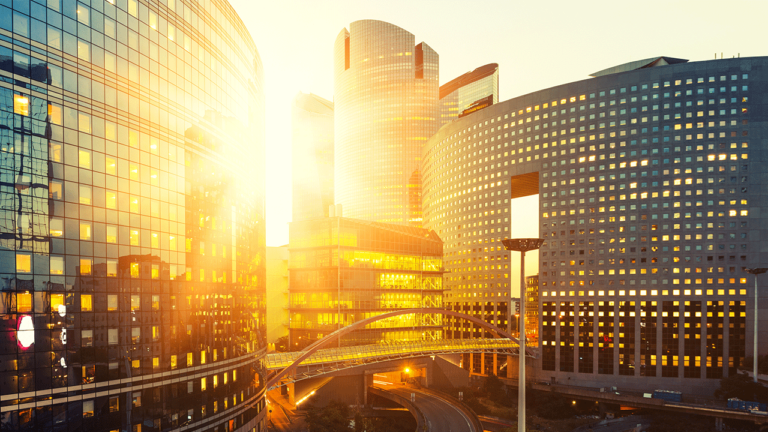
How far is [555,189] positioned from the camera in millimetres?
110188

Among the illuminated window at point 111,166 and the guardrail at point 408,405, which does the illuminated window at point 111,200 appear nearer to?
the illuminated window at point 111,166

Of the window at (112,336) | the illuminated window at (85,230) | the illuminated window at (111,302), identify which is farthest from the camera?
the illuminated window at (111,302)

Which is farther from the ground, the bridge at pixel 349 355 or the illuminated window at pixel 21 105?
the illuminated window at pixel 21 105

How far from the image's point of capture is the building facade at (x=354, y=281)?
84.7 m

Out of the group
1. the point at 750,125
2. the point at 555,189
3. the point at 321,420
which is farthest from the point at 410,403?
the point at 750,125

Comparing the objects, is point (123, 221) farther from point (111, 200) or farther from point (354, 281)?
point (354, 281)

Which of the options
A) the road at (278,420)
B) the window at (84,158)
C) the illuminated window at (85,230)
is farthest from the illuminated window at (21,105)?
the road at (278,420)

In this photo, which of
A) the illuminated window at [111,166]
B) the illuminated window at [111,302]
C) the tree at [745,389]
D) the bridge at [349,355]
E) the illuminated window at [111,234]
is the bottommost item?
the tree at [745,389]

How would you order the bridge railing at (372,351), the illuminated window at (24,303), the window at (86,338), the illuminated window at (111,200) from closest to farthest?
the illuminated window at (24,303)
the window at (86,338)
the illuminated window at (111,200)
the bridge railing at (372,351)

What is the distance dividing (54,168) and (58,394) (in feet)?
52.8

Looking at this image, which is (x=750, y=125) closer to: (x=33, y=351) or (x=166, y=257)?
(x=166, y=257)

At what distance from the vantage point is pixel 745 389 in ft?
254

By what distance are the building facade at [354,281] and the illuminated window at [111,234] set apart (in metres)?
50.8

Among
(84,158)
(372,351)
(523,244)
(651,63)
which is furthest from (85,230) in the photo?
(651,63)
